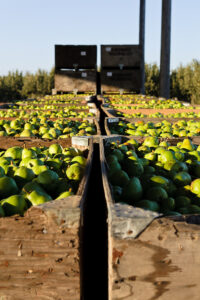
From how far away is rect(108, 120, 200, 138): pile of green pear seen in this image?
13.0 feet

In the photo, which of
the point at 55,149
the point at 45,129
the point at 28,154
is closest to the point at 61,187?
the point at 28,154

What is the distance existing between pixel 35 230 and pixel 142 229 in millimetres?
394

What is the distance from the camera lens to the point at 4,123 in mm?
4578

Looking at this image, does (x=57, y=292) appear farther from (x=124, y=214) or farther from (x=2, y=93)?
(x=2, y=93)

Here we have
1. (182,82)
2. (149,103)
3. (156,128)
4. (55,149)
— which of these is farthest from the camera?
(182,82)

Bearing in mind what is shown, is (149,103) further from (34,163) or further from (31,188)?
(31,188)

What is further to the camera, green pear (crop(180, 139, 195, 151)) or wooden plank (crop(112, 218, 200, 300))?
green pear (crop(180, 139, 195, 151))

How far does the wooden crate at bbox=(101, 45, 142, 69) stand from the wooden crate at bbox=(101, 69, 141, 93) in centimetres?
35

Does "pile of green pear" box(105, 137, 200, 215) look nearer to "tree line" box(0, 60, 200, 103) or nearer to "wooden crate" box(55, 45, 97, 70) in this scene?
"wooden crate" box(55, 45, 97, 70)

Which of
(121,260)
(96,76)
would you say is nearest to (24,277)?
(121,260)

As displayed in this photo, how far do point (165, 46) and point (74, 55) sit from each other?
427cm

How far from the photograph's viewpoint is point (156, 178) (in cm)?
200

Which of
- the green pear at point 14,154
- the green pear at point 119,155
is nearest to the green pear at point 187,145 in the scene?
the green pear at point 119,155

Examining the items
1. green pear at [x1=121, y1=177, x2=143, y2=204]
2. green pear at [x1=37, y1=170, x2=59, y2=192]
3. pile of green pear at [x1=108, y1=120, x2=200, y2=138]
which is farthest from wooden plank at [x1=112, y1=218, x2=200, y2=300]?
pile of green pear at [x1=108, y1=120, x2=200, y2=138]
